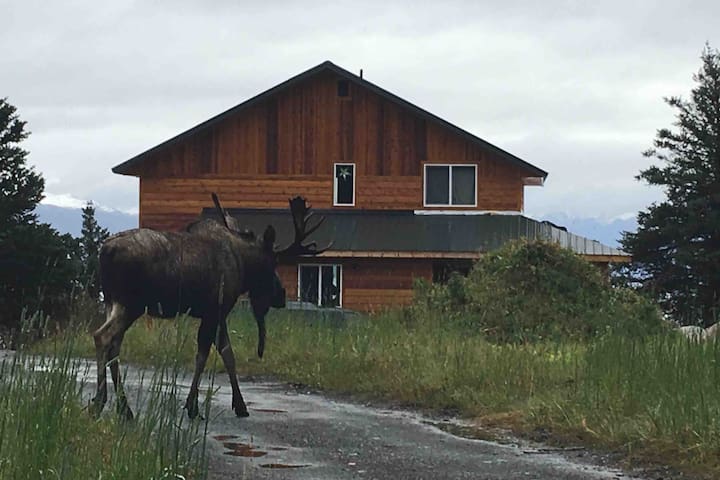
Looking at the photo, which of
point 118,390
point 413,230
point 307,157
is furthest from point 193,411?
point 307,157

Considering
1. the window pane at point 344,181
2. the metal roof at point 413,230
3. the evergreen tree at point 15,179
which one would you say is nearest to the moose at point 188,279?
the metal roof at point 413,230

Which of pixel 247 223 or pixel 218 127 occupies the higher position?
pixel 218 127

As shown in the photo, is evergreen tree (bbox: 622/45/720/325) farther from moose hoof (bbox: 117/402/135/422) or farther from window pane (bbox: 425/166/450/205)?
moose hoof (bbox: 117/402/135/422)

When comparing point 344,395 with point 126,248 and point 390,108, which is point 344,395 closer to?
point 126,248

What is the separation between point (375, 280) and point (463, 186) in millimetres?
3846

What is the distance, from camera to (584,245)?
109ft

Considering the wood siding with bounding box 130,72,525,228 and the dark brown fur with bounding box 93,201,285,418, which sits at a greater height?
the wood siding with bounding box 130,72,525,228

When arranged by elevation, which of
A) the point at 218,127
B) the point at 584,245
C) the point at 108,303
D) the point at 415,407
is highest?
the point at 218,127

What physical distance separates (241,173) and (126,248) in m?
24.9

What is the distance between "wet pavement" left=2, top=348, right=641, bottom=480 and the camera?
8422mm

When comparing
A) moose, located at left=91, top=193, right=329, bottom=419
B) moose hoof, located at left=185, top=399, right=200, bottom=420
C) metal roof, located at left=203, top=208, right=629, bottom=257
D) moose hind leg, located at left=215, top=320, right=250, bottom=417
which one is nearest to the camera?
moose hoof, located at left=185, top=399, right=200, bottom=420

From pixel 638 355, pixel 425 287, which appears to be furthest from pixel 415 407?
pixel 425 287

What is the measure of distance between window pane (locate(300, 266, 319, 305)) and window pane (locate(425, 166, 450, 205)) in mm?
3876

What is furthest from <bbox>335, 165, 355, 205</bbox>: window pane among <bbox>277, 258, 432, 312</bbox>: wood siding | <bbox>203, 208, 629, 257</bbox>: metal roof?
<bbox>277, 258, 432, 312</bbox>: wood siding
